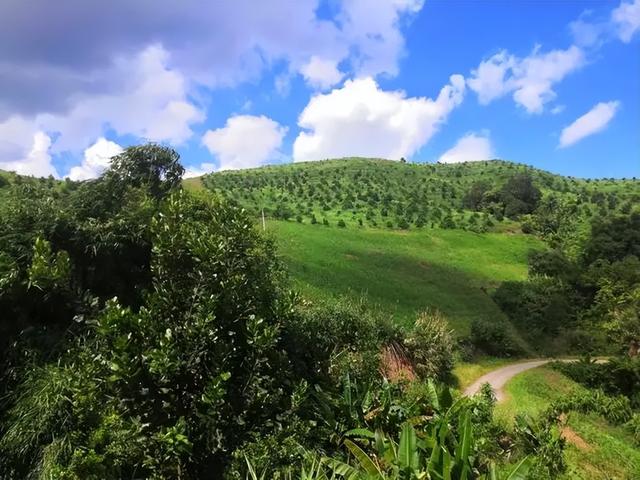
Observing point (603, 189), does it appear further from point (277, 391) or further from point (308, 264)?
point (277, 391)

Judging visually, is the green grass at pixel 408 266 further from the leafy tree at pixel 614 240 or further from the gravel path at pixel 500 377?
the leafy tree at pixel 614 240

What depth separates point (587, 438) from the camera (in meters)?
21.5

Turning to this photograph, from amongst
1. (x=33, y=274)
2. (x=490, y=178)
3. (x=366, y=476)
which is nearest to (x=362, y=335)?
(x=366, y=476)

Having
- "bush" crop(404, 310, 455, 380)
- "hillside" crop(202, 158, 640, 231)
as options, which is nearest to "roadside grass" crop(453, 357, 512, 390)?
"bush" crop(404, 310, 455, 380)

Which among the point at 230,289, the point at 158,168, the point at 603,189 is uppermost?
the point at 603,189

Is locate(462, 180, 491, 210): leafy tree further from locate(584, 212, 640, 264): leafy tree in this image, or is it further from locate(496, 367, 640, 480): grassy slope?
locate(496, 367, 640, 480): grassy slope

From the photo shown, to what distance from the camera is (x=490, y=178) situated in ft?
389

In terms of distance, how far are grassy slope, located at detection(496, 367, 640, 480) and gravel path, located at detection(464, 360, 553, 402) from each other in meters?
0.51

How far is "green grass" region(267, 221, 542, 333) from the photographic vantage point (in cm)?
4356

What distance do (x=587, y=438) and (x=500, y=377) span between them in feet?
43.0

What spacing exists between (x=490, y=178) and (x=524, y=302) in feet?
240

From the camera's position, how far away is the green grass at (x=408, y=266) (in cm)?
4356

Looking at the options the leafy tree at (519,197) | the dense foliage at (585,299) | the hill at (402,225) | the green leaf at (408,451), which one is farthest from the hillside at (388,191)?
the green leaf at (408,451)

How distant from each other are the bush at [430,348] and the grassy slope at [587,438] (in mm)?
3631
